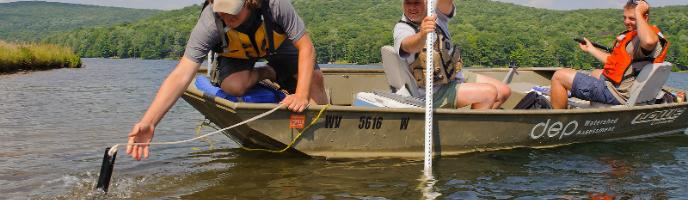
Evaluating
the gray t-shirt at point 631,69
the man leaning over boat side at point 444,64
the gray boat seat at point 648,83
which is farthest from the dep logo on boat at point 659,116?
the man leaning over boat side at point 444,64

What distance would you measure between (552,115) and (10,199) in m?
5.33

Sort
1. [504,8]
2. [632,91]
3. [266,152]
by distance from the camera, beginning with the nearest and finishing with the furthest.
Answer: [266,152], [632,91], [504,8]

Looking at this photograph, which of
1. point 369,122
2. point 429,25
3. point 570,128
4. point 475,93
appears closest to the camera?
point 429,25

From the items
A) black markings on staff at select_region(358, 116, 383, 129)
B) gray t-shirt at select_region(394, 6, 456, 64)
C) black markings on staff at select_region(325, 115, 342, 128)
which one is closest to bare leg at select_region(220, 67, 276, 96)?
black markings on staff at select_region(325, 115, 342, 128)

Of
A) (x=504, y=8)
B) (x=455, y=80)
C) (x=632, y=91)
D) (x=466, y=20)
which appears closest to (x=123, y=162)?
(x=455, y=80)

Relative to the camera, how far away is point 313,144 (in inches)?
251

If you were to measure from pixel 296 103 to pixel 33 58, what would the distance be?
2876 cm

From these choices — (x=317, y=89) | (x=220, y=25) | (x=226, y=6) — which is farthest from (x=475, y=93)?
(x=226, y=6)

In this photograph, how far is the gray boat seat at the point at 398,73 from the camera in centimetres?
665

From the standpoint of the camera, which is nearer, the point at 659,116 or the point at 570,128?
the point at 570,128

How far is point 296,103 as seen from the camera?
5.65 meters

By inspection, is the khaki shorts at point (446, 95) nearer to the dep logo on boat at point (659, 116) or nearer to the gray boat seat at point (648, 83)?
the gray boat seat at point (648, 83)

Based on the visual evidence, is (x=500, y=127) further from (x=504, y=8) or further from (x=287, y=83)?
(x=504, y=8)

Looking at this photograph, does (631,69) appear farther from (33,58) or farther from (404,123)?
(33,58)
